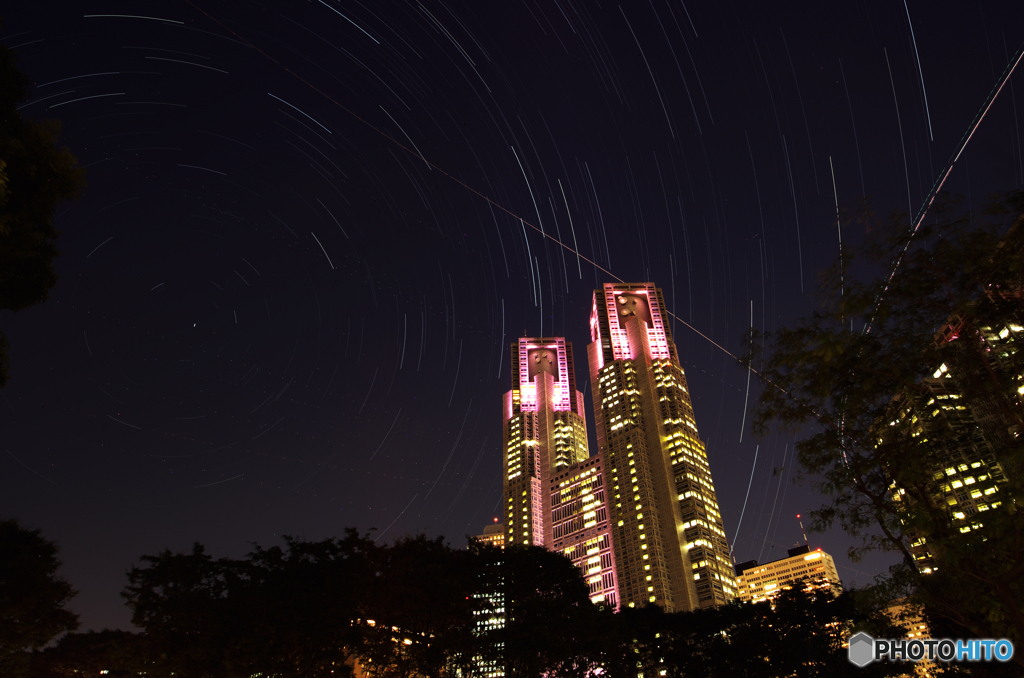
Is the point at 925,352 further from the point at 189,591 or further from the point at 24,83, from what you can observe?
the point at 189,591

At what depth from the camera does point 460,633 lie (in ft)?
80.9

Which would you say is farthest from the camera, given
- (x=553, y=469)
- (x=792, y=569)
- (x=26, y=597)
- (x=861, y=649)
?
(x=792, y=569)

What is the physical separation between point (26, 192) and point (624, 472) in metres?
120

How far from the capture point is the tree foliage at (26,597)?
962 inches

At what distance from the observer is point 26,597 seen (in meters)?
24.8

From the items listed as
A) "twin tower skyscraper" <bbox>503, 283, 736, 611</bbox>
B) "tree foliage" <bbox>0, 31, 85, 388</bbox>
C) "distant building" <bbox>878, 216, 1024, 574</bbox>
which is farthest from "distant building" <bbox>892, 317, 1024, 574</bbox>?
"twin tower skyscraper" <bbox>503, 283, 736, 611</bbox>

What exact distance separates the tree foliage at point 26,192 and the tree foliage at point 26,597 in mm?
21356

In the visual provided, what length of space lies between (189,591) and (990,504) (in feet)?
103

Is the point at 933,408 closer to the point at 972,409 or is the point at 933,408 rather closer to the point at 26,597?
the point at 972,409

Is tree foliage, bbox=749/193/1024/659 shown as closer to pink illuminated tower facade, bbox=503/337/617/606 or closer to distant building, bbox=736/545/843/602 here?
pink illuminated tower facade, bbox=503/337/617/606

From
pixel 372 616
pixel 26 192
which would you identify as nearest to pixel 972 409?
pixel 26 192

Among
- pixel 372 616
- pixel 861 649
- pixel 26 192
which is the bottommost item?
pixel 861 649

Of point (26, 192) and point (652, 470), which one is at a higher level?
point (652, 470)

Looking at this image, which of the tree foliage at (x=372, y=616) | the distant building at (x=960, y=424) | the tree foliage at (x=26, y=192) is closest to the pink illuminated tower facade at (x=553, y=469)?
the tree foliage at (x=372, y=616)
